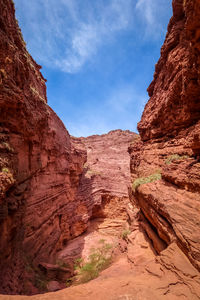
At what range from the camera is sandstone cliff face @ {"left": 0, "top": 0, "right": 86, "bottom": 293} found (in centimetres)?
498

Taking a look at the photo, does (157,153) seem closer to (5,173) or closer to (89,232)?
(5,173)

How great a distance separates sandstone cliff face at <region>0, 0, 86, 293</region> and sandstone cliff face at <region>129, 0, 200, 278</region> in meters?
5.30

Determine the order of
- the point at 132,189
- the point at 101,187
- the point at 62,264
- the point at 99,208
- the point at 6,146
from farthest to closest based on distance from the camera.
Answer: the point at 101,187 → the point at 99,208 → the point at 62,264 → the point at 132,189 → the point at 6,146

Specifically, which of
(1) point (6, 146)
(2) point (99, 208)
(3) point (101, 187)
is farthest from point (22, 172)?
(3) point (101, 187)

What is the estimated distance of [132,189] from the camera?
25.0 feet

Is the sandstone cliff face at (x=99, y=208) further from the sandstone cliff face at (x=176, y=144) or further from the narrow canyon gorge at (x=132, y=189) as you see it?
the sandstone cliff face at (x=176, y=144)

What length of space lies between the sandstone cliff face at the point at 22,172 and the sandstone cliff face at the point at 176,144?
5.30m

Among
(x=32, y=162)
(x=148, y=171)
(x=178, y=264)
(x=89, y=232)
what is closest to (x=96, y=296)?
(x=178, y=264)

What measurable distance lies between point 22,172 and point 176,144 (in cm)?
769

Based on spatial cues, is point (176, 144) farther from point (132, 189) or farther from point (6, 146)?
point (6, 146)

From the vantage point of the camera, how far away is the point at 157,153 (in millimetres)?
7383

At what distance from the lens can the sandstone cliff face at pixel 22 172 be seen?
4977 mm

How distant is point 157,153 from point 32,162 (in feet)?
23.6

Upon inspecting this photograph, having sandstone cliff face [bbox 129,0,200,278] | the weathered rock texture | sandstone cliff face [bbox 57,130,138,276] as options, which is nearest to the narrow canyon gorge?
sandstone cliff face [bbox 129,0,200,278]
